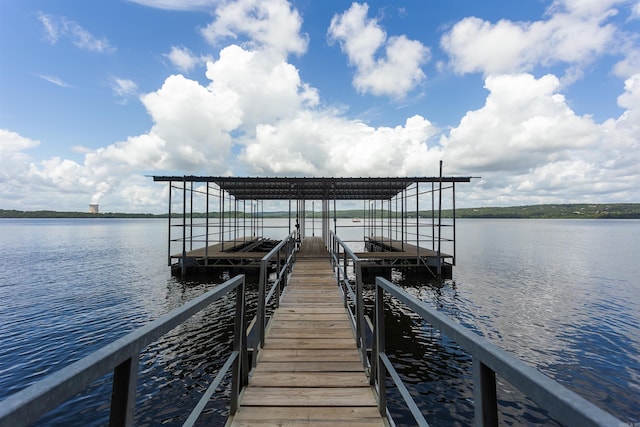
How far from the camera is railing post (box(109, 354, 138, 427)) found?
1.23 metres

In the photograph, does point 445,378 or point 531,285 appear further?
point 531,285

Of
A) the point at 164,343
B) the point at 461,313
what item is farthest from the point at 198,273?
the point at 461,313

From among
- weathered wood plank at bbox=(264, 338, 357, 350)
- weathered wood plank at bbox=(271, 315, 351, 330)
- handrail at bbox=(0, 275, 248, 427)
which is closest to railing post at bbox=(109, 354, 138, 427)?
handrail at bbox=(0, 275, 248, 427)

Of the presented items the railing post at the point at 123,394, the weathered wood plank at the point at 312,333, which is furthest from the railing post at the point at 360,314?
the railing post at the point at 123,394

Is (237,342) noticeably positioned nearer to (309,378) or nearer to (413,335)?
(309,378)

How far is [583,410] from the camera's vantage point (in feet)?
2.58

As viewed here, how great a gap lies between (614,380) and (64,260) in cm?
2954

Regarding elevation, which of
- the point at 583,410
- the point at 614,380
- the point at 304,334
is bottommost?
the point at 614,380

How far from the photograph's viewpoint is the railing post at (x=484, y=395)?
48.1 inches

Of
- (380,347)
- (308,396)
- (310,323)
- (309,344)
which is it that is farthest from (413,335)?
(380,347)

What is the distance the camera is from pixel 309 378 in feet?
Result: 11.0

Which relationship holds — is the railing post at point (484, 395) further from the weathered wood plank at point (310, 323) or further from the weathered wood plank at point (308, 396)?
the weathered wood plank at point (310, 323)

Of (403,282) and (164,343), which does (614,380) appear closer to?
(403,282)

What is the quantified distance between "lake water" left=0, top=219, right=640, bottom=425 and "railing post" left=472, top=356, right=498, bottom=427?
4982 millimetres
